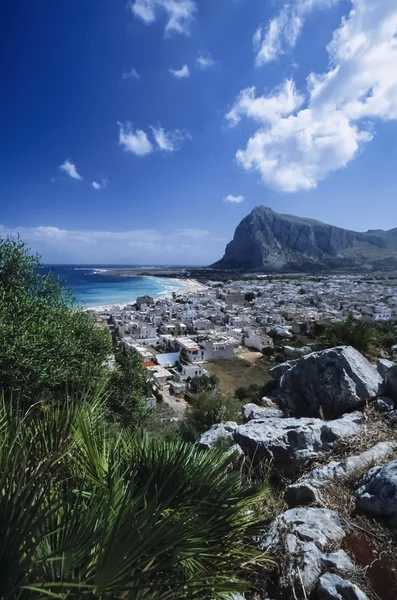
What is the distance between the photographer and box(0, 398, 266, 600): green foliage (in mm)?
1310

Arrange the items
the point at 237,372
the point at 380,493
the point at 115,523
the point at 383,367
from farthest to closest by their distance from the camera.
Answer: the point at 237,372
the point at 383,367
the point at 380,493
the point at 115,523

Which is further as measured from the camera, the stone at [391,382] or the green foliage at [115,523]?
the stone at [391,382]

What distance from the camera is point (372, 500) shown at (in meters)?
2.84

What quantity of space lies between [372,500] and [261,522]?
128 cm

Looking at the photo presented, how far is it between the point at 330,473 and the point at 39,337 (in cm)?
552

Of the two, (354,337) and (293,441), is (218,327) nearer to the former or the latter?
(354,337)

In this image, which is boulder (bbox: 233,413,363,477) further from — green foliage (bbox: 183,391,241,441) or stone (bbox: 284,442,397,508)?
green foliage (bbox: 183,391,241,441)

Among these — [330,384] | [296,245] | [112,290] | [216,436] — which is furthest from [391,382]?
[296,245]

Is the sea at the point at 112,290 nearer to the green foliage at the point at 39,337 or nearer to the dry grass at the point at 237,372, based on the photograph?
the dry grass at the point at 237,372

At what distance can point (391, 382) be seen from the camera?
5867 mm

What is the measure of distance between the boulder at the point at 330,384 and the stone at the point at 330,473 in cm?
186

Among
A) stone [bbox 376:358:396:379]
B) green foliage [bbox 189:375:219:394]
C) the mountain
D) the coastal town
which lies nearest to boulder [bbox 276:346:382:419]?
stone [bbox 376:358:396:379]

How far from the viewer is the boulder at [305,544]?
88.6 inches

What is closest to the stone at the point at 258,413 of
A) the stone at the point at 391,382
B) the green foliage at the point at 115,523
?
the stone at the point at 391,382
